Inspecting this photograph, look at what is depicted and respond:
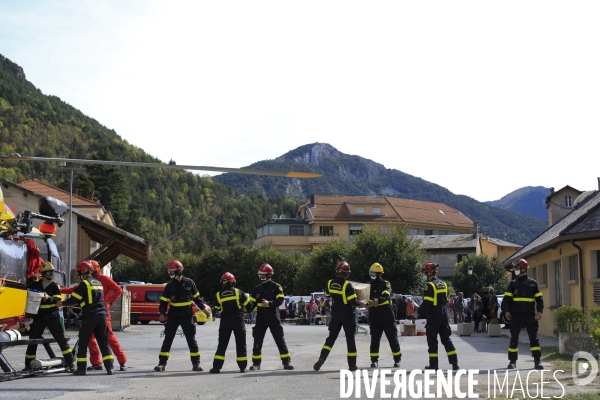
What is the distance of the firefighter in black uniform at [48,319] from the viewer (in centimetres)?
1329

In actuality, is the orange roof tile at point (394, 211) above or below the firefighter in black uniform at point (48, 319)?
above

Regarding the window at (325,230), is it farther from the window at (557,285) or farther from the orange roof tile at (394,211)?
the window at (557,285)

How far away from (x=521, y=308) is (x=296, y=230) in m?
80.4

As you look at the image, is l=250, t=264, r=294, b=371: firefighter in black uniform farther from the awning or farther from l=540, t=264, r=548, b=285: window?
the awning

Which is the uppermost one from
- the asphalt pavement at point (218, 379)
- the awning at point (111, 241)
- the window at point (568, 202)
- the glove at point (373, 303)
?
the window at point (568, 202)

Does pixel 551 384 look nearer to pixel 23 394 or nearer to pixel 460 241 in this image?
pixel 23 394

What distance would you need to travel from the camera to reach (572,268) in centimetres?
2308

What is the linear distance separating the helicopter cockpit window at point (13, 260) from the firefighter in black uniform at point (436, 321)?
6939mm

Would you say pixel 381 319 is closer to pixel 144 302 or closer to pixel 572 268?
pixel 572 268

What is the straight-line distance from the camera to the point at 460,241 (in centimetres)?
8600

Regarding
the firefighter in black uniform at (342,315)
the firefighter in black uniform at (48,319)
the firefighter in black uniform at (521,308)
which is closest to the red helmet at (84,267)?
the firefighter in black uniform at (48,319)

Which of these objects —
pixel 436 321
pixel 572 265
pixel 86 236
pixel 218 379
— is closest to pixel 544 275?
pixel 572 265

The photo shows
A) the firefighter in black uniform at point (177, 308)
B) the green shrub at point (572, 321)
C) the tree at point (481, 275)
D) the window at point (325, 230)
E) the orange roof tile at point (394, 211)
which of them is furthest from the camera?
the orange roof tile at point (394, 211)

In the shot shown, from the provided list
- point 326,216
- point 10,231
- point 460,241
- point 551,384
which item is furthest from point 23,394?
point 326,216
